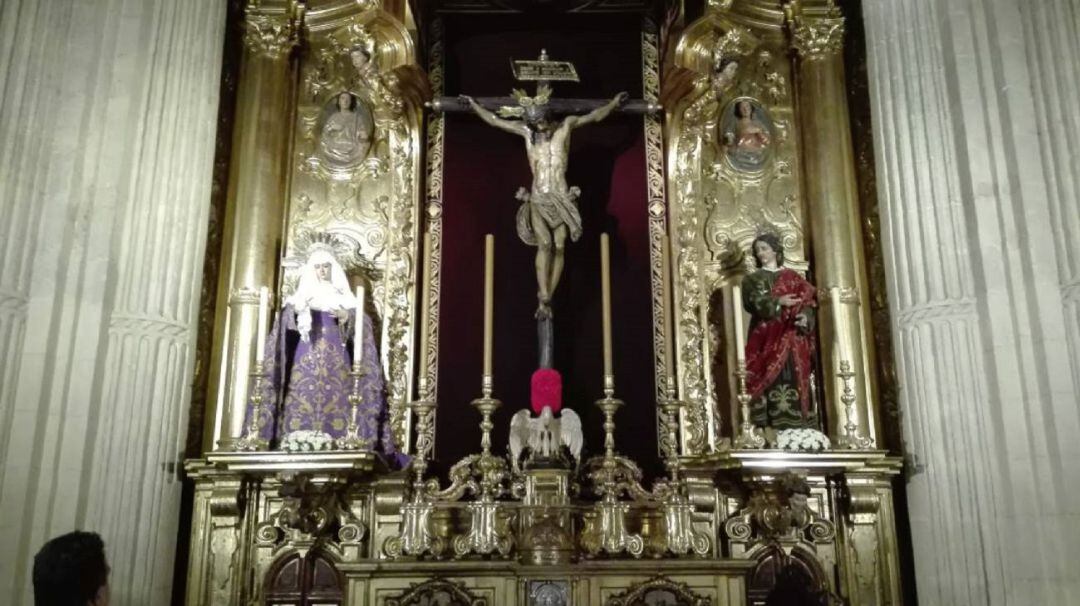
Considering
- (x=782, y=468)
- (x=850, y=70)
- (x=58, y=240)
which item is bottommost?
(x=782, y=468)

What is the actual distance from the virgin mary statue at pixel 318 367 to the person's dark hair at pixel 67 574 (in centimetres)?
386

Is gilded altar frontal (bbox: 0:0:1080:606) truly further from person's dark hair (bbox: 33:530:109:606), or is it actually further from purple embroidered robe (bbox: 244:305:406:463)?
person's dark hair (bbox: 33:530:109:606)

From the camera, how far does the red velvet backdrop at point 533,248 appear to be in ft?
28.3

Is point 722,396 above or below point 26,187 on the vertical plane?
below

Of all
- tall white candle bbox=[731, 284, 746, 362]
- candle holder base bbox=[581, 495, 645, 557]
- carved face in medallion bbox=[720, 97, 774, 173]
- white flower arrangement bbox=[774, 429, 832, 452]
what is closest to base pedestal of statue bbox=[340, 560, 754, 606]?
candle holder base bbox=[581, 495, 645, 557]

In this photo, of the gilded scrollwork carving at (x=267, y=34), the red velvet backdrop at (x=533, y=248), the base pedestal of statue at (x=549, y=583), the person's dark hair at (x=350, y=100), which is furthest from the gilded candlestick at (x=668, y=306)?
the gilded scrollwork carving at (x=267, y=34)

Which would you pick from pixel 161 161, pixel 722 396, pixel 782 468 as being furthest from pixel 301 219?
pixel 782 468

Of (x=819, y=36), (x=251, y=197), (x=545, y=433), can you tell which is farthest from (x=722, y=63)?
(x=251, y=197)

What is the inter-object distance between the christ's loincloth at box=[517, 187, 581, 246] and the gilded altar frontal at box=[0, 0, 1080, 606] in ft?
0.10

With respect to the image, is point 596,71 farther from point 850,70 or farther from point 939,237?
point 939,237

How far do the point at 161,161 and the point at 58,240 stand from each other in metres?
1.12

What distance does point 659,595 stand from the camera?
6.89 metres

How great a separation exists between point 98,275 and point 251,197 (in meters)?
1.80

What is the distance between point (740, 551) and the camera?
777 cm
